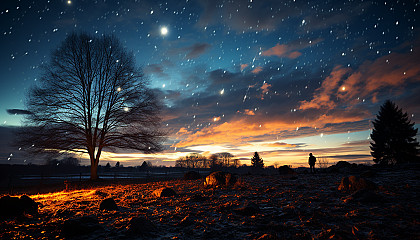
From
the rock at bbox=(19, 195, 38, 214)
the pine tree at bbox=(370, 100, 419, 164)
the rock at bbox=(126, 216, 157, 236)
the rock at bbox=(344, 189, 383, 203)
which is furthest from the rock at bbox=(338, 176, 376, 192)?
the pine tree at bbox=(370, 100, 419, 164)

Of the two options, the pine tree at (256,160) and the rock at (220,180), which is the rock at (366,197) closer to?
the rock at (220,180)

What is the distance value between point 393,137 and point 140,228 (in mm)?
37608

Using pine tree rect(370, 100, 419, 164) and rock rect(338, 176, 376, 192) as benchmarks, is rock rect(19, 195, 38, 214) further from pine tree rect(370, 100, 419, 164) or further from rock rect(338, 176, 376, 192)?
pine tree rect(370, 100, 419, 164)

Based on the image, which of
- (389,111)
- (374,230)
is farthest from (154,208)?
(389,111)

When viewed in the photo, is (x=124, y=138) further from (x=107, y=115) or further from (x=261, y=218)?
(x=261, y=218)

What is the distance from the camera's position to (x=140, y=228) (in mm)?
3938

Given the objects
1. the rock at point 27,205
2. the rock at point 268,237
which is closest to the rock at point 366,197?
the rock at point 268,237

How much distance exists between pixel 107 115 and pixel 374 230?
61.3ft

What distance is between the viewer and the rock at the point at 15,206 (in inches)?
210

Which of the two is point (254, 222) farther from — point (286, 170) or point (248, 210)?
point (286, 170)

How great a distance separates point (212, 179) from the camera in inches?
404

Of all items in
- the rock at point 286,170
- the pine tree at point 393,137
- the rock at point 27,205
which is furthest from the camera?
the pine tree at point 393,137

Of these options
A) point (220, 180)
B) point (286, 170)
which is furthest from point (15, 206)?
point (286, 170)

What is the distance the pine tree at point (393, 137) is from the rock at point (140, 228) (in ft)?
118
